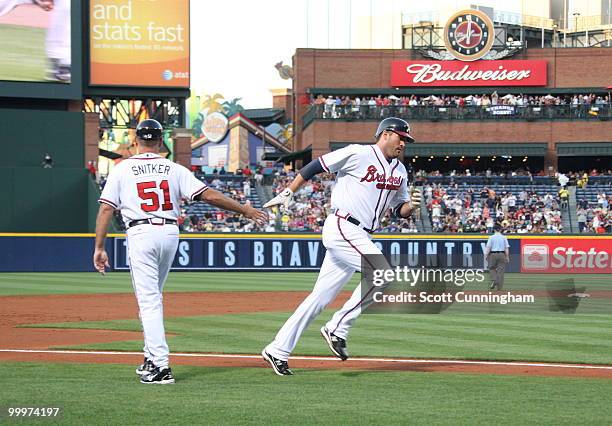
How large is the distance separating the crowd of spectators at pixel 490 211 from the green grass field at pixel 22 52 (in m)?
15.5

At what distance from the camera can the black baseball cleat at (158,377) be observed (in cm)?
750

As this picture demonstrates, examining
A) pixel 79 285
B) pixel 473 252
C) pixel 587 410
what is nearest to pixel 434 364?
pixel 587 410

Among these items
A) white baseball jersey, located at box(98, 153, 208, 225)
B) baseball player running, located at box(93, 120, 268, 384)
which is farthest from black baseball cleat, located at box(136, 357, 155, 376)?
white baseball jersey, located at box(98, 153, 208, 225)

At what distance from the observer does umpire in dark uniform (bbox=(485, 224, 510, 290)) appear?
66.1 feet

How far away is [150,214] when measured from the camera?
7.70 m

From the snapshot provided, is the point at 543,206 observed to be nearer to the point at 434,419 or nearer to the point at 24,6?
the point at 24,6

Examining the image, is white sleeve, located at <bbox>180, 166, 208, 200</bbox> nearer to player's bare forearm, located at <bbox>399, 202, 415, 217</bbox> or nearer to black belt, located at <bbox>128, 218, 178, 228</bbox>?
black belt, located at <bbox>128, 218, 178, 228</bbox>

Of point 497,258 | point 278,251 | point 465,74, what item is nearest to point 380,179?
point 497,258

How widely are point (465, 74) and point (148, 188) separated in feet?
145

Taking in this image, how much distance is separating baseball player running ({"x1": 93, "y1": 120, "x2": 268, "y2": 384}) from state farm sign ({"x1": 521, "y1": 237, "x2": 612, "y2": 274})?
25412 mm

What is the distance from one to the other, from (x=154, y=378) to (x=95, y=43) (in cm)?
3544

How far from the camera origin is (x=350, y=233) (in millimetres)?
8211

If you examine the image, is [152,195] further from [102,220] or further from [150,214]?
[102,220]

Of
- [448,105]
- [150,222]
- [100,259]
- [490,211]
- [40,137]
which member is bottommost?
[490,211]
